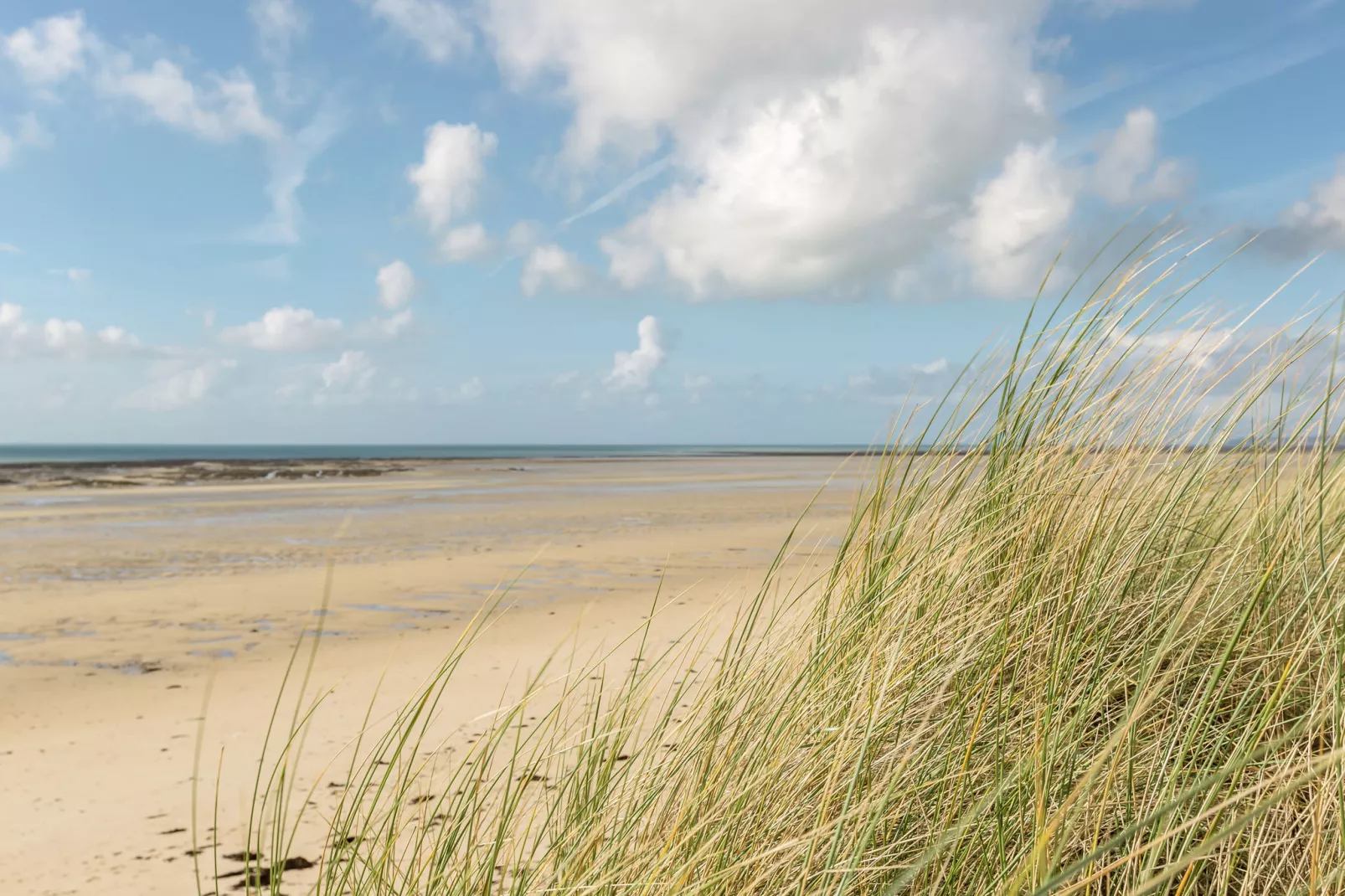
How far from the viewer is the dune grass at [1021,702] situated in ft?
5.19

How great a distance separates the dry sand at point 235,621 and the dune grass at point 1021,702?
0.40m

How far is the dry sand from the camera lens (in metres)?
3.87

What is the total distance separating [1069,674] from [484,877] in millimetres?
1291

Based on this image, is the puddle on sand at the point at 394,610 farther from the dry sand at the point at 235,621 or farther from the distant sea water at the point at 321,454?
the distant sea water at the point at 321,454

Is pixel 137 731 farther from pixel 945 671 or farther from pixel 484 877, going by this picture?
pixel 945 671

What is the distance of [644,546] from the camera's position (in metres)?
13.2

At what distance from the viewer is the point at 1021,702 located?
187 cm

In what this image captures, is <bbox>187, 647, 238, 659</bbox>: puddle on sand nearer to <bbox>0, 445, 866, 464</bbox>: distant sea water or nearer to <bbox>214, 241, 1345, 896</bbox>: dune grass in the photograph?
<bbox>214, 241, 1345, 896</bbox>: dune grass

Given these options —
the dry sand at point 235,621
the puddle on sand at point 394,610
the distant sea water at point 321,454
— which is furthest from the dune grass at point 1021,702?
the distant sea water at point 321,454

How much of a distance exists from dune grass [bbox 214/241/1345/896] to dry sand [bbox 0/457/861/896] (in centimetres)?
40

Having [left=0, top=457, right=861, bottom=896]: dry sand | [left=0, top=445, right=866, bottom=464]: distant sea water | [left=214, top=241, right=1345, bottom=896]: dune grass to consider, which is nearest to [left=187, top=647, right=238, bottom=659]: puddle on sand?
[left=0, top=457, right=861, bottom=896]: dry sand

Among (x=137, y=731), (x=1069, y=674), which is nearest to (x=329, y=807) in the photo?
(x=137, y=731)

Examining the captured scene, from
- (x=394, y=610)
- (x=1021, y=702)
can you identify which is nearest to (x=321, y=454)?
(x=394, y=610)

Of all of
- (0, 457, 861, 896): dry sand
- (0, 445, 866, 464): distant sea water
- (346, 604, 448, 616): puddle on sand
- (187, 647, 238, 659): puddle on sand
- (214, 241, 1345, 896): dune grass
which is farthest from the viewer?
(0, 445, 866, 464): distant sea water
